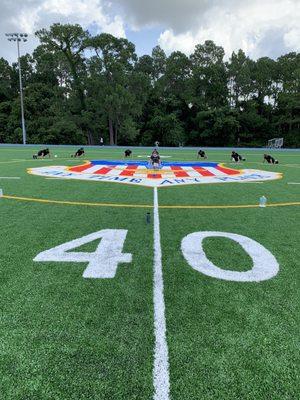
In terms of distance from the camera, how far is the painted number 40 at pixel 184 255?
A: 432 centimetres

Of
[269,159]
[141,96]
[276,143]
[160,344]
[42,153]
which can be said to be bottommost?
[160,344]

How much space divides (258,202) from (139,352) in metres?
7.04

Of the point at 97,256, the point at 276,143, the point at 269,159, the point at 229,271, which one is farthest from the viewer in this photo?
the point at 276,143

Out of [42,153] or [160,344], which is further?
[42,153]

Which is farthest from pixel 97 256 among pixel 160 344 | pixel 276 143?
pixel 276 143

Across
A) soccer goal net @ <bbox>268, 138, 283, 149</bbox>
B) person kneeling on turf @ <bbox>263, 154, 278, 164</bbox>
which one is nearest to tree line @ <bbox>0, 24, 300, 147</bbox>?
soccer goal net @ <bbox>268, 138, 283, 149</bbox>

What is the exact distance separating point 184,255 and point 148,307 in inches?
61.6

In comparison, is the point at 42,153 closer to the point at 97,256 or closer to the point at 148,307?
the point at 97,256

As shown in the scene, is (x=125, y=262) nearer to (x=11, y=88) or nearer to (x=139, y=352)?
→ (x=139, y=352)

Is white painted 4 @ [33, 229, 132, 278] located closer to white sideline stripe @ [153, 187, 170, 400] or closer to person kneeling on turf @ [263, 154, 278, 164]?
white sideline stripe @ [153, 187, 170, 400]

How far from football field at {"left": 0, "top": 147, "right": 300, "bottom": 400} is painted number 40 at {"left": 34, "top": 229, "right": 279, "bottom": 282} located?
0.02 meters

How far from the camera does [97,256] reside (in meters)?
4.88

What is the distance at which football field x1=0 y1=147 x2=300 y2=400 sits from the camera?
8.12ft

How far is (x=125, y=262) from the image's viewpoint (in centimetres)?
469
